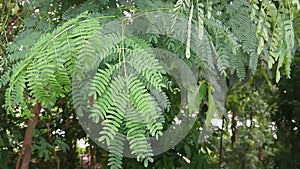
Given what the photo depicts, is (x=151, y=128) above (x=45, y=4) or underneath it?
underneath

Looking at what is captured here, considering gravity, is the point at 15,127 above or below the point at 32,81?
above

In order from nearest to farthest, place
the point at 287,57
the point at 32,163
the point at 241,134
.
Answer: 1. the point at 287,57
2. the point at 32,163
3. the point at 241,134

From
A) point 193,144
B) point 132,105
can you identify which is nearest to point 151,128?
point 132,105

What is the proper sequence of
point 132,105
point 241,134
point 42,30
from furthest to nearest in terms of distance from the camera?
1. point 241,134
2. point 42,30
3. point 132,105

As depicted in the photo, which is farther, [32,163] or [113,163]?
[32,163]

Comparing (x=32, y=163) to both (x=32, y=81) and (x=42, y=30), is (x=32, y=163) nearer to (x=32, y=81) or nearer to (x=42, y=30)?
(x=42, y=30)

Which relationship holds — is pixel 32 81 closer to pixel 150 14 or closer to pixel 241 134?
pixel 150 14

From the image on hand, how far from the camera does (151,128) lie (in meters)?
0.77

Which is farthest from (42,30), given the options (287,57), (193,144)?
(193,144)

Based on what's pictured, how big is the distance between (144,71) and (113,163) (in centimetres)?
20

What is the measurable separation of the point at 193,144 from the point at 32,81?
1443 millimetres

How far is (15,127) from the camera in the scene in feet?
7.04

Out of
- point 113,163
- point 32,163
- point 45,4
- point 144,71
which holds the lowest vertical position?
point 113,163

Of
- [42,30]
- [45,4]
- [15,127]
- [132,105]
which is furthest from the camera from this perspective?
[15,127]
